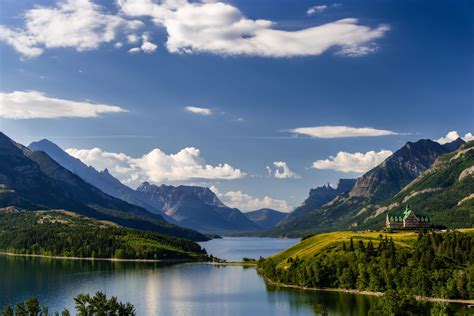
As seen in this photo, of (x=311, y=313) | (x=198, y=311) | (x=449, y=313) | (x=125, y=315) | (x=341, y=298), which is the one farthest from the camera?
(x=341, y=298)

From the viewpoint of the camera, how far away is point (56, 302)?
193500mm

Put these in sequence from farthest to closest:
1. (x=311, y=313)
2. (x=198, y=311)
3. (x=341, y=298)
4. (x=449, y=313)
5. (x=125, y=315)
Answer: (x=341, y=298) → (x=198, y=311) → (x=311, y=313) → (x=125, y=315) → (x=449, y=313)

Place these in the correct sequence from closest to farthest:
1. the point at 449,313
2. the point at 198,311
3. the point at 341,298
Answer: the point at 449,313 → the point at 198,311 → the point at 341,298

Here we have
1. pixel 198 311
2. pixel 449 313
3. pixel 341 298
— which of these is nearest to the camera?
pixel 449 313

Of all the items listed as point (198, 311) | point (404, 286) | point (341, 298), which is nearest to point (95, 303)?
point (198, 311)

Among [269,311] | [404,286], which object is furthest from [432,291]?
[269,311]

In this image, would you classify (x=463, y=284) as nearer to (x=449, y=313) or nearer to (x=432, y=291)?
(x=432, y=291)

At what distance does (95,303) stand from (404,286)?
106 meters

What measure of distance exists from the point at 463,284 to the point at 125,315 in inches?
4375

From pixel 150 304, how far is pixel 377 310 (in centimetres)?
8052

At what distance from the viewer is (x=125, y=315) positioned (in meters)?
150

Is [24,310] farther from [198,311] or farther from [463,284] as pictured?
[463,284]

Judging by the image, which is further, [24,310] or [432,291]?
[432,291]

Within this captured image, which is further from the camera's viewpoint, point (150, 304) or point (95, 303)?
point (150, 304)
